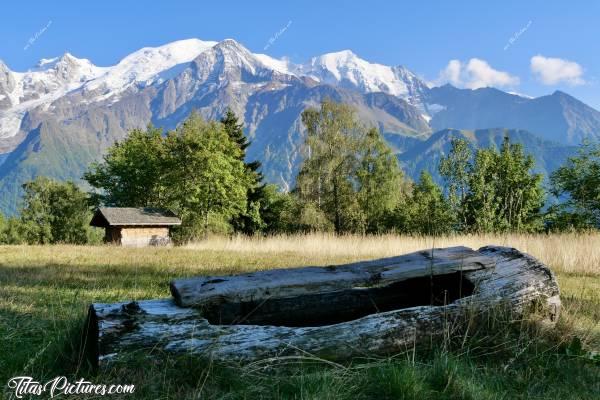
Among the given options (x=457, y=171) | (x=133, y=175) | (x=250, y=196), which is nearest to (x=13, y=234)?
(x=133, y=175)

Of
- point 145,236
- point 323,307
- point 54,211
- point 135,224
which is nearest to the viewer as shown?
point 323,307

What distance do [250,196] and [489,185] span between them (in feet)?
95.1

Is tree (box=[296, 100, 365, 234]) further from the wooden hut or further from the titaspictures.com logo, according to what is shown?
the titaspictures.com logo

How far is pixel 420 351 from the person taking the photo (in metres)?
3.42

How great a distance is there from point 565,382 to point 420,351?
3.04ft

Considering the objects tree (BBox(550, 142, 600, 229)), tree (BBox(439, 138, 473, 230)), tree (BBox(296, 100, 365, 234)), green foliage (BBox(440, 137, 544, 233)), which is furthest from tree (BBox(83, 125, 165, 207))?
tree (BBox(550, 142, 600, 229))

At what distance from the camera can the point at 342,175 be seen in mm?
40188

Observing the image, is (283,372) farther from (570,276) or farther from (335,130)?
(335,130)

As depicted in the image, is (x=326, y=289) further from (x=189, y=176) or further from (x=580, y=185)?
(x=189, y=176)

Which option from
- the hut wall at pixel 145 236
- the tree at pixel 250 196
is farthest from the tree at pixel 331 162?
the hut wall at pixel 145 236

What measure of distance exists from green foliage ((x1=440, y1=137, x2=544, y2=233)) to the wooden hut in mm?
21500

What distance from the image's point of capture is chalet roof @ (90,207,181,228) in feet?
117

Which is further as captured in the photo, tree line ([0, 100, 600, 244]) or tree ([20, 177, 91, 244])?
tree ([20, 177, 91, 244])

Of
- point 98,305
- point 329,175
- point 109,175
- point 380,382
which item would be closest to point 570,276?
point 380,382
